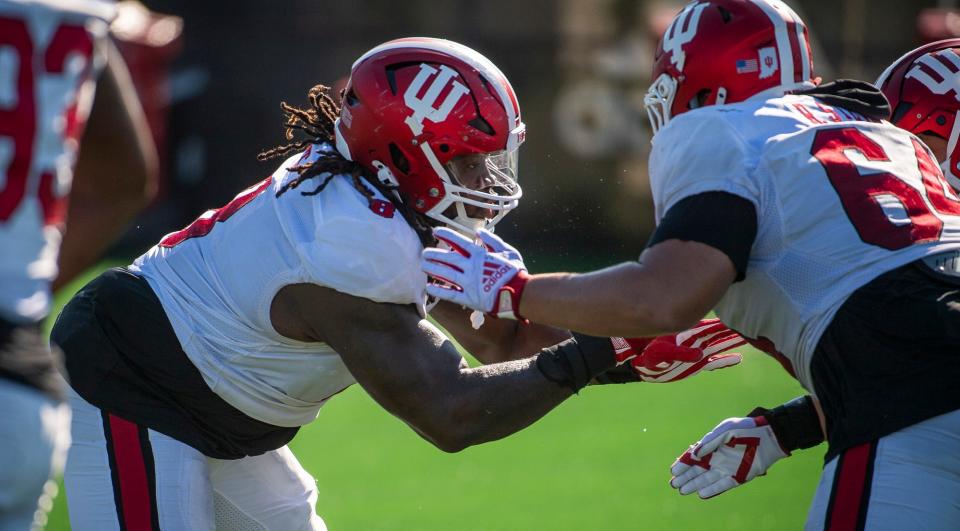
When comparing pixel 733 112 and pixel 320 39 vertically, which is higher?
pixel 733 112

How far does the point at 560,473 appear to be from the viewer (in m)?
6.15

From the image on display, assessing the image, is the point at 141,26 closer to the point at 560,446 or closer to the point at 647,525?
the point at 560,446

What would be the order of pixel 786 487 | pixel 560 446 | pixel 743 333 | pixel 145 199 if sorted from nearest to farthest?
pixel 145 199
pixel 743 333
pixel 786 487
pixel 560 446

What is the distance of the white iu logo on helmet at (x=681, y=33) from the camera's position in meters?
3.18

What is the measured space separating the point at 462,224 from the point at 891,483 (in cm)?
144

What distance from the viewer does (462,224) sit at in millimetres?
3451

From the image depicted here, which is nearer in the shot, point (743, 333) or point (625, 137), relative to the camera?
point (743, 333)

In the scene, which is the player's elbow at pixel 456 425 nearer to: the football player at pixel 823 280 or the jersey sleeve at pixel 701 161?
the football player at pixel 823 280

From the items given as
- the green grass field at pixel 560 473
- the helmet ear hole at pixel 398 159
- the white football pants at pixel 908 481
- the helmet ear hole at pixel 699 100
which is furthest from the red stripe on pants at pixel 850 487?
the green grass field at pixel 560 473

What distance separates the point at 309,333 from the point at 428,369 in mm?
351

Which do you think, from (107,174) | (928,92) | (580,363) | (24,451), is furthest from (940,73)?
(24,451)

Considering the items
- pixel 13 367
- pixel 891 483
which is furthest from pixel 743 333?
pixel 13 367

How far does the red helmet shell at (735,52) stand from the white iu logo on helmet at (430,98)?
2.01ft

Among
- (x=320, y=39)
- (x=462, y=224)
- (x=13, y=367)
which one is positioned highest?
(x=13, y=367)
